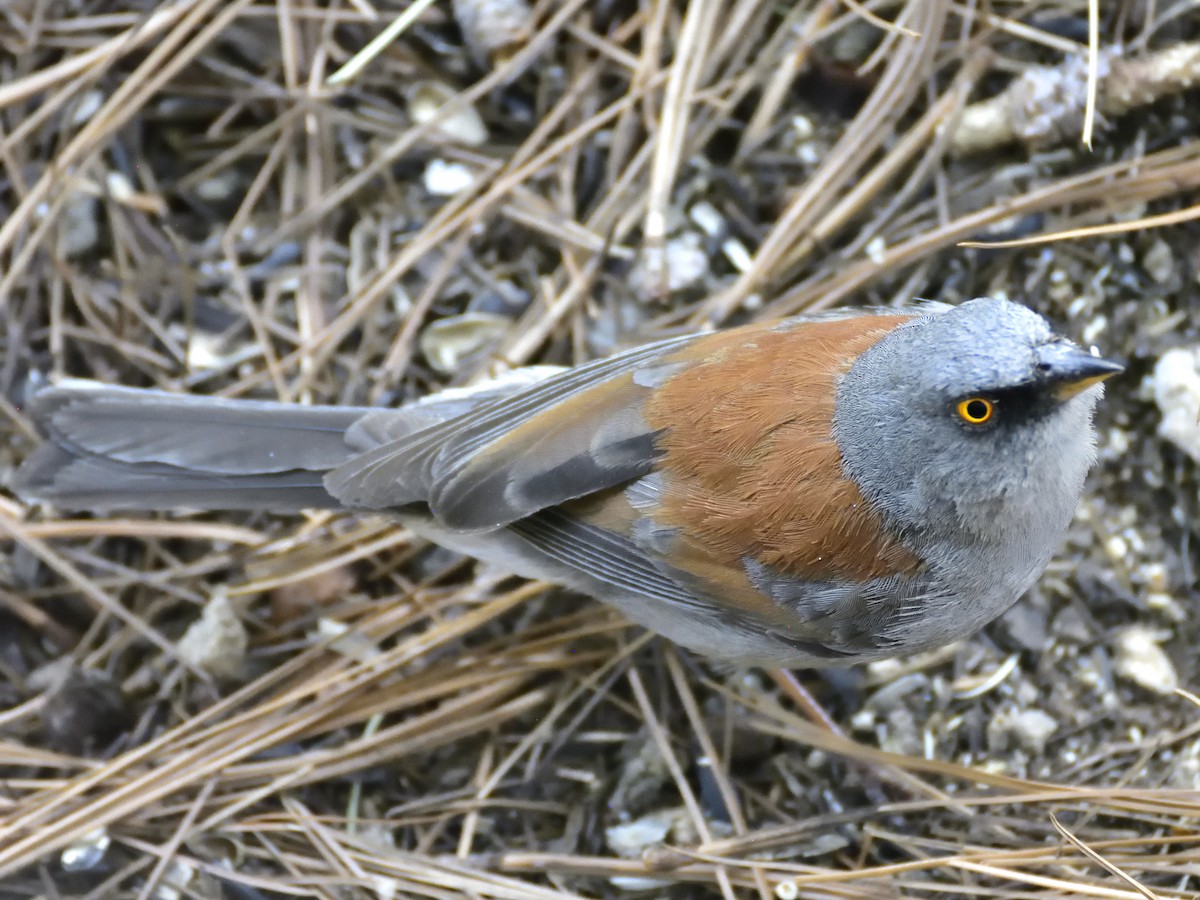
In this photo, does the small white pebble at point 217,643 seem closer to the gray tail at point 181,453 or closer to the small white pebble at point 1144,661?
the gray tail at point 181,453

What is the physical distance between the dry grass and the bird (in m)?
0.45

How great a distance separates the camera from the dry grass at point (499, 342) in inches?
130

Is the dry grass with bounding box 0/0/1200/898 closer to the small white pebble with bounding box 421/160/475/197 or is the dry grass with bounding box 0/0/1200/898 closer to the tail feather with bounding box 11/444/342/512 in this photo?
the small white pebble with bounding box 421/160/475/197

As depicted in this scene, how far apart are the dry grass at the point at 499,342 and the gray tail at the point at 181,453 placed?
373 mm

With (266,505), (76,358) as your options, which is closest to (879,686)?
(266,505)

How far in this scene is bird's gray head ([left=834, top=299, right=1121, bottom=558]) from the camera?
2.49 metres

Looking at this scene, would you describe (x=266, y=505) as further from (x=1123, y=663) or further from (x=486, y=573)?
(x=1123, y=663)

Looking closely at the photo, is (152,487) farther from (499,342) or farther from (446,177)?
(446,177)

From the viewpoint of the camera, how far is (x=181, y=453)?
3305 millimetres

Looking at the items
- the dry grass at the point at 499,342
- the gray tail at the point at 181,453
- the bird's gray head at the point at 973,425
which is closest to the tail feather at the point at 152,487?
the gray tail at the point at 181,453

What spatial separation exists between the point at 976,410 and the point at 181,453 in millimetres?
2233

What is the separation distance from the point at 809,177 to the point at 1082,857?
7.48ft

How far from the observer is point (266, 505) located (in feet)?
10.9

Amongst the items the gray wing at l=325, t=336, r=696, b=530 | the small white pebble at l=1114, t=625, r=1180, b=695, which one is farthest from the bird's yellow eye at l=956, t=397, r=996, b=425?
the small white pebble at l=1114, t=625, r=1180, b=695
